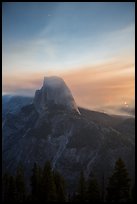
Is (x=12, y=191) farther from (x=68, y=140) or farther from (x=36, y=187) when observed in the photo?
(x=68, y=140)

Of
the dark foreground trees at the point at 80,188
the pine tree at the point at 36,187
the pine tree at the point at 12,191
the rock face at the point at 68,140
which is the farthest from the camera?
the rock face at the point at 68,140

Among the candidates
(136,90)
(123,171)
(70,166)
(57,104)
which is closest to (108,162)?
(70,166)

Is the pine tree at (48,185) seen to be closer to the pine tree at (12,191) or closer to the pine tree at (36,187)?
the pine tree at (36,187)

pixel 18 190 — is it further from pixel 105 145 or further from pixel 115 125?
pixel 115 125

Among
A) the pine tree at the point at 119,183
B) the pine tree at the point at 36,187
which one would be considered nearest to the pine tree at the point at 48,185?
the pine tree at the point at 36,187

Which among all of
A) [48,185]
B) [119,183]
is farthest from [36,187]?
[119,183]
